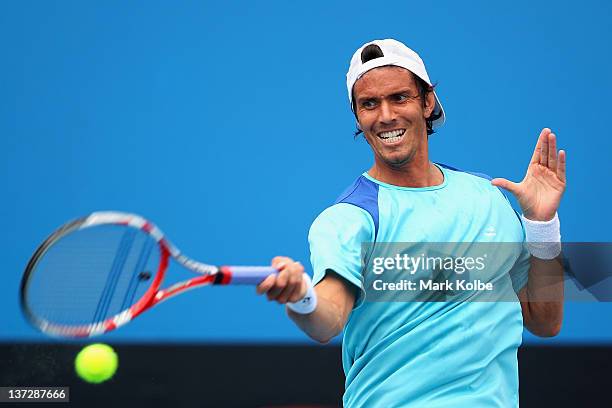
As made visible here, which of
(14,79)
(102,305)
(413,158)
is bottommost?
(102,305)

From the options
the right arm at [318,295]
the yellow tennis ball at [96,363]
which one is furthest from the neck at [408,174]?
the yellow tennis ball at [96,363]

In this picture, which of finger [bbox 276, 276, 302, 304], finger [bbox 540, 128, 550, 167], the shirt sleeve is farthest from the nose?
finger [bbox 276, 276, 302, 304]

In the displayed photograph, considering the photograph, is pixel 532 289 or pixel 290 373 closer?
pixel 532 289

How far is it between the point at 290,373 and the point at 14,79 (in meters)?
1.48

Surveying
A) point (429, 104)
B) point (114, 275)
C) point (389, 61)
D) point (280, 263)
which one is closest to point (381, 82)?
point (389, 61)

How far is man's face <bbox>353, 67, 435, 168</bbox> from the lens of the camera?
8.07ft

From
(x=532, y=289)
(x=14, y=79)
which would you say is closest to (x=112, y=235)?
(x=532, y=289)

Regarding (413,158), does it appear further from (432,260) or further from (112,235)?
(112,235)

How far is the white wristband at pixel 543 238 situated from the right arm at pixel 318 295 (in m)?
0.46

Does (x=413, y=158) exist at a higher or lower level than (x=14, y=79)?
lower

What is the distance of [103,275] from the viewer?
7.45 ft

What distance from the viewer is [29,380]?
3.99 metres

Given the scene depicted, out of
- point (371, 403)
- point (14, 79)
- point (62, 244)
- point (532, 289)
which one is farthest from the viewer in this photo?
point (14, 79)

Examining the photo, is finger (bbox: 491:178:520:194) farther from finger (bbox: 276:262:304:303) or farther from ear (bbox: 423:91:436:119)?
finger (bbox: 276:262:304:303)
